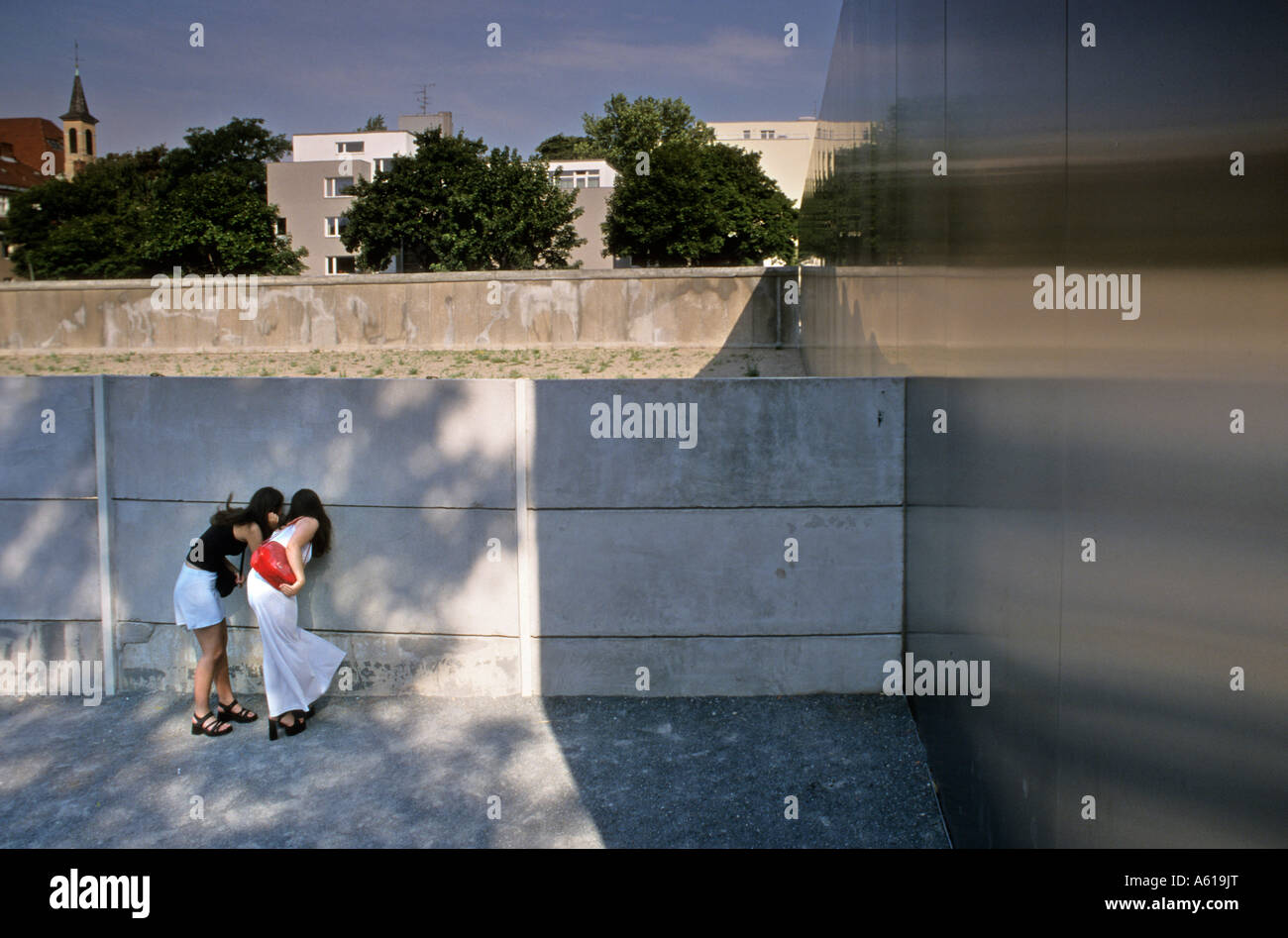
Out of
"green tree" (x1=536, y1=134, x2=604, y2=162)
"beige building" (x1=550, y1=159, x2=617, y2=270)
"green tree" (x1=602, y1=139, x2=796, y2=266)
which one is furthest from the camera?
"green tree" (x1=536, y1=134, x2=604, y2=162)

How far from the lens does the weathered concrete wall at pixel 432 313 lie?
28.8 m

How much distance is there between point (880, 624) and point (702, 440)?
175cm

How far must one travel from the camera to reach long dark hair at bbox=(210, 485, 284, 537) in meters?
6.50

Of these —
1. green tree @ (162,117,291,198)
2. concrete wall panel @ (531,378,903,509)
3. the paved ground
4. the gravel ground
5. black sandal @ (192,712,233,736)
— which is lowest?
the paved ground

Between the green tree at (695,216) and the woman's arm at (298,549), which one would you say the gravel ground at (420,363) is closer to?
the woman's arm at (298,549)

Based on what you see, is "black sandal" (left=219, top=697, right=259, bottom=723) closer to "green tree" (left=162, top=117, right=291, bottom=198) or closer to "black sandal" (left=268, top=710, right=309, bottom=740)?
"black sandal" (left=268, top=710, right=309, bottom=740)

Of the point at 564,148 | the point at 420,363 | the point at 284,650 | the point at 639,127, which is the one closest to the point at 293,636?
the point at 284,650

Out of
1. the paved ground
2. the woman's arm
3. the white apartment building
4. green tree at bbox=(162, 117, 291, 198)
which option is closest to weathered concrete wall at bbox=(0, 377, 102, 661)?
the paved ground

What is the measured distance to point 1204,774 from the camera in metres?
2.30

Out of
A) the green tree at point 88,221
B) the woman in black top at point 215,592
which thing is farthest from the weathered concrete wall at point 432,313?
the woman in black top at point 215,592

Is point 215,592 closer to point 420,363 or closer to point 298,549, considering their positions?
point 298,549
